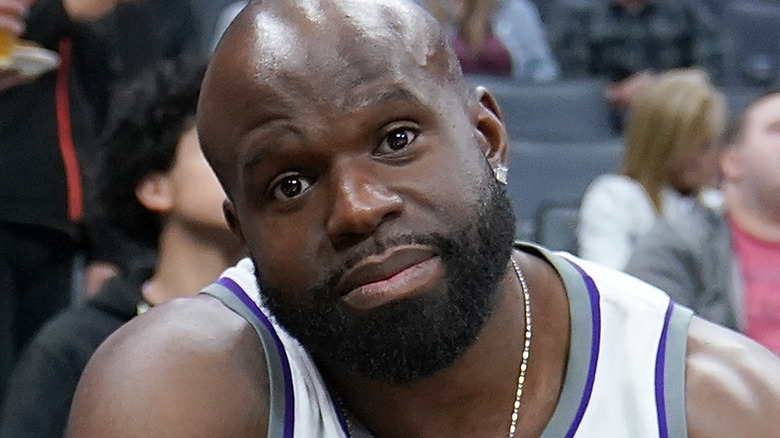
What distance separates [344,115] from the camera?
1280mm

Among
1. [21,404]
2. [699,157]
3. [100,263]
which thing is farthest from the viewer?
[699,157]

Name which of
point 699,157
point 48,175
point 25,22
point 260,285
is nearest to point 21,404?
point 48,175

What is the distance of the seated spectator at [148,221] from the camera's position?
7.50ft

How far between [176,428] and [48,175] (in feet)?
5.02

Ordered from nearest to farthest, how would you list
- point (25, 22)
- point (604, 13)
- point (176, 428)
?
point (176, 428) < point (25, 22) < point (604, 13)

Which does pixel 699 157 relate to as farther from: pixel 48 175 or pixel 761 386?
pixel 761 386

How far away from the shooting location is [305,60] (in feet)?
4.25

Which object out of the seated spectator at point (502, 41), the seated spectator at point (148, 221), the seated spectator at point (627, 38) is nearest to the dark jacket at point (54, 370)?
the seated spectator at point (148, 221)

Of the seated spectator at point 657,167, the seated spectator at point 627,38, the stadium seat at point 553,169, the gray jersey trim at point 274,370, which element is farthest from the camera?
the seated spectator at point 627,38

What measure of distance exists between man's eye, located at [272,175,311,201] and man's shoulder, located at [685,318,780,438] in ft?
1.42

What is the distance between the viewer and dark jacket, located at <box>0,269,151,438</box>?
224 cm

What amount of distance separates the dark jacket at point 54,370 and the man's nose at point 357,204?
3.71 ft

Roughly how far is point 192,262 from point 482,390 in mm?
1102

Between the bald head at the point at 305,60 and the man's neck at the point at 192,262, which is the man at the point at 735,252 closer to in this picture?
the man's neck at the point at 192,262
